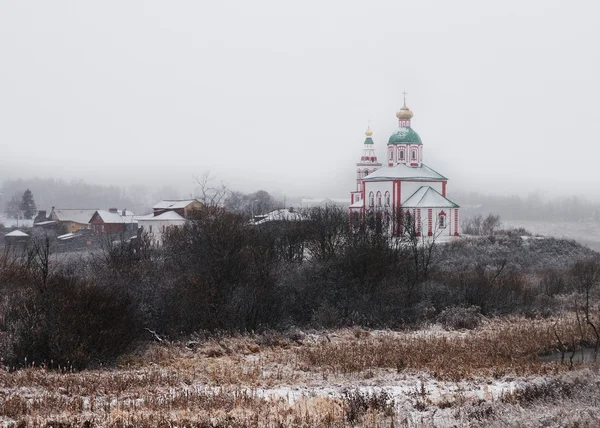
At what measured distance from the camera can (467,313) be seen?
66.3 feet

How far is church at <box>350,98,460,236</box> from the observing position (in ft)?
148

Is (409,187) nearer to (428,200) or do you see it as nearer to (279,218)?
(428,200)

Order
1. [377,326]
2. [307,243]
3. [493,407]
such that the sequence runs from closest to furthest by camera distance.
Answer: [493,407] < [377,326] < [307,243]

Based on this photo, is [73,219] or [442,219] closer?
[442,219]

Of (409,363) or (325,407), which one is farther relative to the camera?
(409,363)

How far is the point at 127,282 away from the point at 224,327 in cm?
371

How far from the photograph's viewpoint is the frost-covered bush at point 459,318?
1931cm

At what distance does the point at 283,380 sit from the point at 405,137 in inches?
1624

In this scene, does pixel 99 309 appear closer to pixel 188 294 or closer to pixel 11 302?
pixel 11 302

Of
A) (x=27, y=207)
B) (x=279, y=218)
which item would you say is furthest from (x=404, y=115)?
(x=27, y=207)

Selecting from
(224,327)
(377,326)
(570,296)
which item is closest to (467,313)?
(377,326)

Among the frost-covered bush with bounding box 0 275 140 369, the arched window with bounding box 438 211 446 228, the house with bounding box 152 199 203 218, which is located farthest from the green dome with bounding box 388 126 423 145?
the frost-covered bush with bounding box 0 275 140 369

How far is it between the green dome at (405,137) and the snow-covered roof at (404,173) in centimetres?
233

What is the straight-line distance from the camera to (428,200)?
150ft
